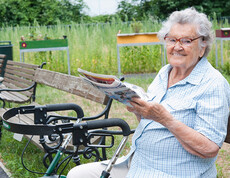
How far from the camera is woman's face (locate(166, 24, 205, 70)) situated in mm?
2289

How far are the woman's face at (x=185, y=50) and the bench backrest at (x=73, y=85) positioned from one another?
3.74 feet

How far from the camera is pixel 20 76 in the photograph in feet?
20.3

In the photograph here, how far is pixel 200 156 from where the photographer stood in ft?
6.69

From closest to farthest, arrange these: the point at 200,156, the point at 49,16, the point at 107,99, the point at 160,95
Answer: the point at 200,156 < the point at 160,95 < the point at 107,99 < the point at 49,16

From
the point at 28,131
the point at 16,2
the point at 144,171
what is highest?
the point at 16,2

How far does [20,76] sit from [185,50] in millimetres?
4329

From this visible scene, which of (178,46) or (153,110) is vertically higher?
(178,46)

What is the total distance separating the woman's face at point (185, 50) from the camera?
90.1 inches

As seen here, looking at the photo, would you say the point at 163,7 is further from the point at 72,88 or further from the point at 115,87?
the point at 115,87

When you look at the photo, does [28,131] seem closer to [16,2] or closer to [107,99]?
[107,99]

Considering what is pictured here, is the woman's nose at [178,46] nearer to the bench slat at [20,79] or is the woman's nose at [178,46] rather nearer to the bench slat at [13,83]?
the bench slat at [20,79]

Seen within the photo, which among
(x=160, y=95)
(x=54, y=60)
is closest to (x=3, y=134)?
(x=160, y=95)

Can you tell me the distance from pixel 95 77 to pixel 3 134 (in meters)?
3.72

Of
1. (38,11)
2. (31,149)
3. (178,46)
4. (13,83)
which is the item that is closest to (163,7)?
(38,11)
